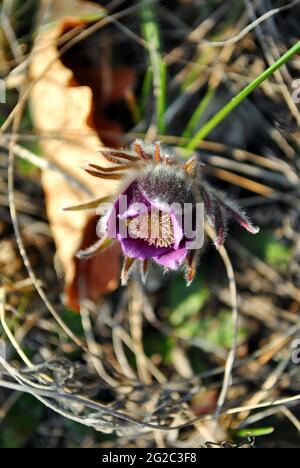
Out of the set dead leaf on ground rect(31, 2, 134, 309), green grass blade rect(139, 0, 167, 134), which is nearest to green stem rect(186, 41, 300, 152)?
green grass blade rect(139, 0, 167, 134)

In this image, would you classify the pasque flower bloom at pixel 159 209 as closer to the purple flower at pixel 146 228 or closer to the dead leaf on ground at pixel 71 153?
the purple flower at pixel 146 228

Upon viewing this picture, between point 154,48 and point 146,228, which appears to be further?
point 154,48

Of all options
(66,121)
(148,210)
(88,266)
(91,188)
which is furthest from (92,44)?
(148,210)

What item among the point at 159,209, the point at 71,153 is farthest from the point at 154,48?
the point at 159,209

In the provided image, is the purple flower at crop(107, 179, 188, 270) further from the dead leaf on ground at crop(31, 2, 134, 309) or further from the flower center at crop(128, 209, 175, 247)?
the dead leaf on ground at crop(31, 2, 134, 309)

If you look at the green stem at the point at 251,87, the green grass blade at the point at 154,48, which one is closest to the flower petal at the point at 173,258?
the green stem at the point at 251,87

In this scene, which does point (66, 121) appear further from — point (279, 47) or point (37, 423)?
point (37, 423)

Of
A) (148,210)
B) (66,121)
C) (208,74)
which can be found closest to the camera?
(148,210)

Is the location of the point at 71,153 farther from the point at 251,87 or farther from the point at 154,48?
the point at 251,87
